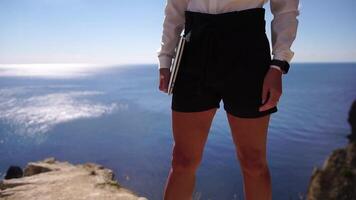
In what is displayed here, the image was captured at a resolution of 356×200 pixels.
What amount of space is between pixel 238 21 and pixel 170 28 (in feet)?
2.28

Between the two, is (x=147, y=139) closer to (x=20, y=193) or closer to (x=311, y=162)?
(x=311, y=162)

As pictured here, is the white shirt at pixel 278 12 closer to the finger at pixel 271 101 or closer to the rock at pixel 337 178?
the finger at pixel 271 101

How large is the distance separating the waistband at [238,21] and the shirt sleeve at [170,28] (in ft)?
1.35

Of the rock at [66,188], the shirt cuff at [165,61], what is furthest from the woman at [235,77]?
the rock at [66,188]

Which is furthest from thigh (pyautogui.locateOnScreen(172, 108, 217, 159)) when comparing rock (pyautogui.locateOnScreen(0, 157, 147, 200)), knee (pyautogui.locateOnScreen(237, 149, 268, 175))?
rock (pyautogui.locateOnScreen(0, 157, 147, 200))

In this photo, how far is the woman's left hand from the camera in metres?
2.51

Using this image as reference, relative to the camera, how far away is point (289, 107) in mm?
116750

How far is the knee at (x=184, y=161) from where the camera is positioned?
2893mm

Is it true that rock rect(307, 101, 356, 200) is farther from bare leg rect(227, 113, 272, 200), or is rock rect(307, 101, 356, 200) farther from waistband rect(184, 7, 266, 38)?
waistband rect(184, 7, 266, 38)

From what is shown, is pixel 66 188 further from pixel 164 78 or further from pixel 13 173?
pixel 13 173

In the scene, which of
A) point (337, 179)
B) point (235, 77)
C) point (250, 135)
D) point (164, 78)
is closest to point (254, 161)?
point (250, 135)

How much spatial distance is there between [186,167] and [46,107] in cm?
10947

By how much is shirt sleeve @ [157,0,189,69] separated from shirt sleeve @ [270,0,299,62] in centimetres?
80

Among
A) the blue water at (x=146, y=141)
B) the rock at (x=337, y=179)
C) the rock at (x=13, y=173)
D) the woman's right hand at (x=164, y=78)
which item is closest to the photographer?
the woman's right hand at (x=164, y=78)
